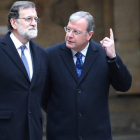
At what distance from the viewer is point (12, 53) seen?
16.0 ft

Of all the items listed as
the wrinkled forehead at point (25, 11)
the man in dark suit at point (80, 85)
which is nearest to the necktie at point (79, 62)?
the man in dark suit at point (80, 85)

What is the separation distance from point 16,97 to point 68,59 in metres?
0.75

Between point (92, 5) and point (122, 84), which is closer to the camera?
point (122, 84)

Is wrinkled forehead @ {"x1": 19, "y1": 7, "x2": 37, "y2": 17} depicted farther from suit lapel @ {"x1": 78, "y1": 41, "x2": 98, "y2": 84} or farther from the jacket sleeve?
the jacket sleeve

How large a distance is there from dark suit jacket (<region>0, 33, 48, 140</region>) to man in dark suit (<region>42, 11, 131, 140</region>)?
38cm

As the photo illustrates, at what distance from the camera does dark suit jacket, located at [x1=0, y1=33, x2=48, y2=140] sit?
4.80 meters

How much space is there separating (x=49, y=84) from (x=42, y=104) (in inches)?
12.2

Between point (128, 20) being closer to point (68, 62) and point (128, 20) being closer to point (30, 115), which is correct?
point (68, 62)

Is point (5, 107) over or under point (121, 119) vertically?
over

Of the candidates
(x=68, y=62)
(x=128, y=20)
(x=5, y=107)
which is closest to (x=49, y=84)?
(x=68, y=62)

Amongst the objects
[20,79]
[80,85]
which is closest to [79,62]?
[80,85]

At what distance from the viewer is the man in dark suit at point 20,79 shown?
189 inches

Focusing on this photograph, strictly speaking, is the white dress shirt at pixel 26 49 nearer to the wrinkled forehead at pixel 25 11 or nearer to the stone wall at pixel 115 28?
the wrinkled forehead at pixel 25 11

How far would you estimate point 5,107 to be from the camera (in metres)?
4.82
